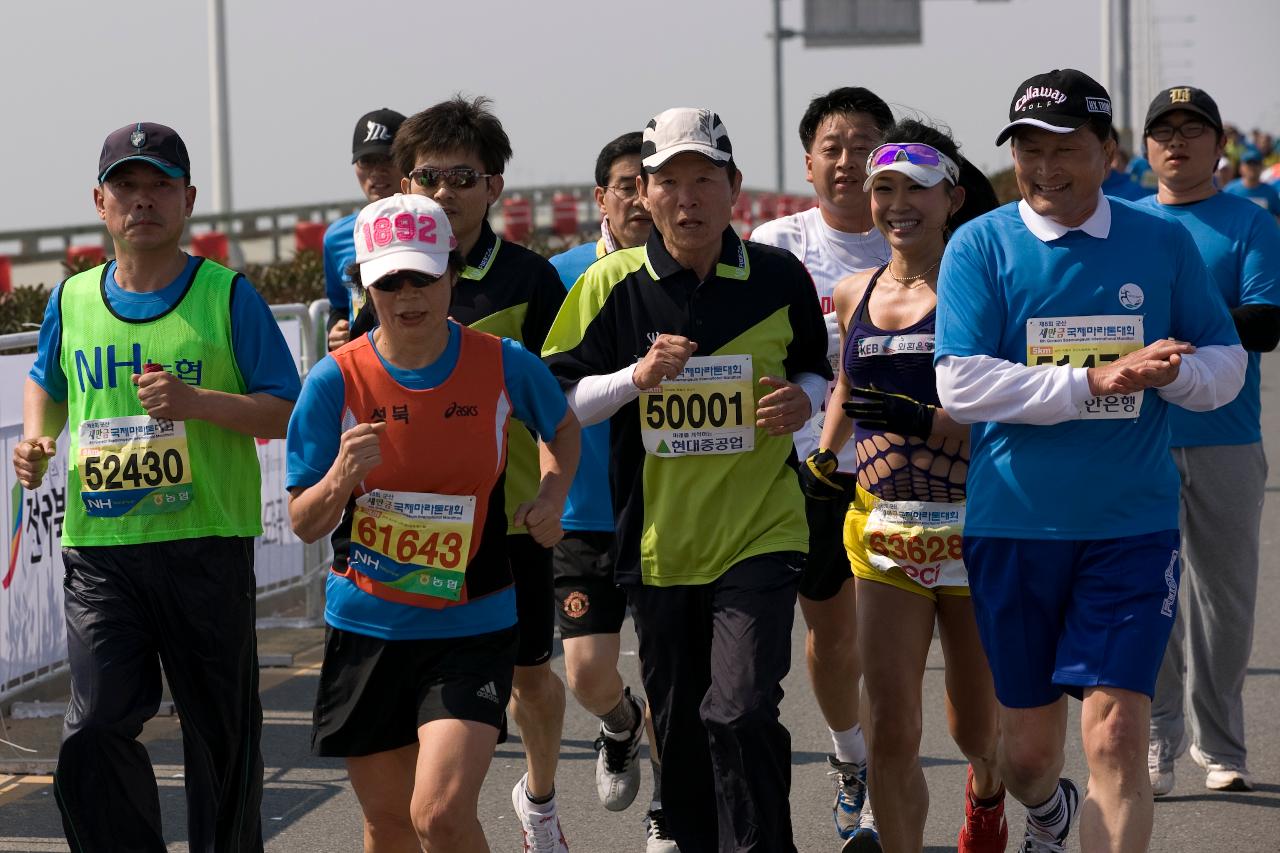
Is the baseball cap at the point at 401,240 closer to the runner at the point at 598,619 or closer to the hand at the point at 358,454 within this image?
the hand at the point at 358,454

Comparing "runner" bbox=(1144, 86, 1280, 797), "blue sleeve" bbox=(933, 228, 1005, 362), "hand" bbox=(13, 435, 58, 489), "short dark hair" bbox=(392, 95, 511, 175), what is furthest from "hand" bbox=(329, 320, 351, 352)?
"runner" bbox=(1144, 86, 1280, 797)

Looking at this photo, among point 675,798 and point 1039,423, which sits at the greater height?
point 1039,423

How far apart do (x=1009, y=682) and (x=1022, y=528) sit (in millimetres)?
426

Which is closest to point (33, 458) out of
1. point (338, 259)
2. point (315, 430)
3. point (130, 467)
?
point (130, 467)

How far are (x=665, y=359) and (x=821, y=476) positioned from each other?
2.56 feet

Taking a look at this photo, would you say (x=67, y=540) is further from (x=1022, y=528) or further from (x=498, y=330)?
(x=1022, y=528)

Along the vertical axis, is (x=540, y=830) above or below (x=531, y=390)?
below

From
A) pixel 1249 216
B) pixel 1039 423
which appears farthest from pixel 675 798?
pixel 1249 216

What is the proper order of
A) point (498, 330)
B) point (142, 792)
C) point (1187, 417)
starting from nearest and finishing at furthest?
point (142, 792) < point (498, 330) < point (1187, 417)

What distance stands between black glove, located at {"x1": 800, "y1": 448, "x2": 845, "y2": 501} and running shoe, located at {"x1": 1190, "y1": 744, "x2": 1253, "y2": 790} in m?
2.12

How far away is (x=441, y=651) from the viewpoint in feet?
16.1

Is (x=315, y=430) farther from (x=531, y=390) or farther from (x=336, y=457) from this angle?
(x=531, y=390)

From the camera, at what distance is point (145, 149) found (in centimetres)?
546

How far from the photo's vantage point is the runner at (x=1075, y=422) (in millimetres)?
4844
